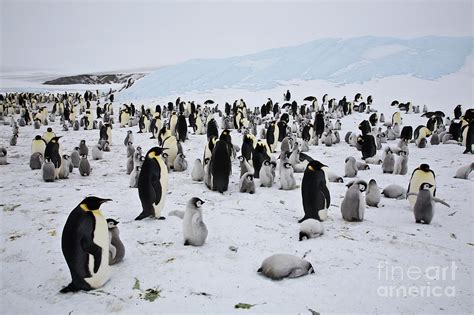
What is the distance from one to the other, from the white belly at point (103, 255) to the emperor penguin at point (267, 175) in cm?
371

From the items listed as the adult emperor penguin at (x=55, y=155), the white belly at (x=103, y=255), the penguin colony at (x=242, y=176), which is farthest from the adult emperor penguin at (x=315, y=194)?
the adult emperor penguin at (x=55, y=155)

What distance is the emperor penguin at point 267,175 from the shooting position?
6.34 meters

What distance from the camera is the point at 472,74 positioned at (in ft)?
71.2

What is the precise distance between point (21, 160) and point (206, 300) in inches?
314

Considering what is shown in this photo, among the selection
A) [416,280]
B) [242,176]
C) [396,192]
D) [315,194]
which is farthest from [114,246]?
[396,192]

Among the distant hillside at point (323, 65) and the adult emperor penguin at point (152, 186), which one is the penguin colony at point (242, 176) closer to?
the adult emperor penguin at point (152, 186)

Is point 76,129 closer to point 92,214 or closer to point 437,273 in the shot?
point 92,214

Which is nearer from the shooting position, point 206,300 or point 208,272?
point 206,300

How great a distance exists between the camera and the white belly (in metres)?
2.92

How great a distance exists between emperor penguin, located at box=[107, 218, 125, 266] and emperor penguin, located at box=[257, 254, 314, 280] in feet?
4.35

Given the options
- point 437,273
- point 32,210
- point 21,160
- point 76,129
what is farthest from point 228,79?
point 437,273

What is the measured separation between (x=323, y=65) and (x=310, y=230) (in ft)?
79.4

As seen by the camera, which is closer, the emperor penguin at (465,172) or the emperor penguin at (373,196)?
the emperor penguin at (373,196)

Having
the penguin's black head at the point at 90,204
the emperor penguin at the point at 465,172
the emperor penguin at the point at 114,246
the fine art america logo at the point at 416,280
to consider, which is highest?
the penguin's black head at the point at 90,204
